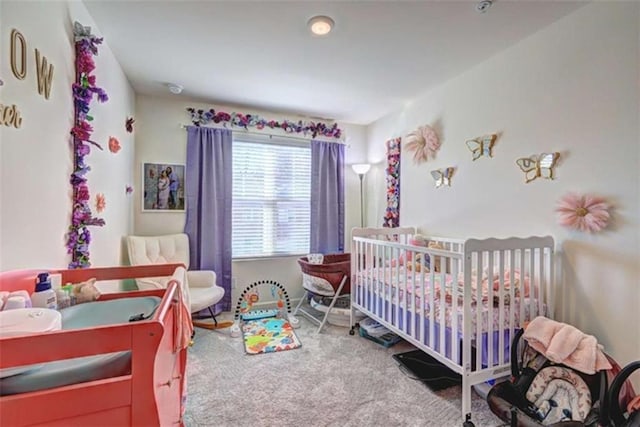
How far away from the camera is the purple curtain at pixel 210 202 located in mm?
3213

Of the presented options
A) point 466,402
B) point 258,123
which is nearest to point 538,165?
point 466,402

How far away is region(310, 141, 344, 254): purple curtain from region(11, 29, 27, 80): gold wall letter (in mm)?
2754

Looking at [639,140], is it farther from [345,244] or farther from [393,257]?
[345,244]

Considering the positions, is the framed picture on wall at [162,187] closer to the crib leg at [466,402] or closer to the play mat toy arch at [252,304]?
the play mat toy arch at [252,304]

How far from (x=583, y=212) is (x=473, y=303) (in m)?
0.83

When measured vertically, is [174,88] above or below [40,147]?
above

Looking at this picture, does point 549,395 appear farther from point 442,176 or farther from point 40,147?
point 40,147

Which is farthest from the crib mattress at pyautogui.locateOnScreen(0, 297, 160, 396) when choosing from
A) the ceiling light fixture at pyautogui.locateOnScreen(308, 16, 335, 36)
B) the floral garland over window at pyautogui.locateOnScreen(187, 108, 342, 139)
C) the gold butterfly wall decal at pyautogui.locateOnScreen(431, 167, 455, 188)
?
the floral garland over window at pyautogui.locateOnScreen(187, 108, 342, 139)

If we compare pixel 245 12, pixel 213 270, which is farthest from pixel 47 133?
pixel 213 270

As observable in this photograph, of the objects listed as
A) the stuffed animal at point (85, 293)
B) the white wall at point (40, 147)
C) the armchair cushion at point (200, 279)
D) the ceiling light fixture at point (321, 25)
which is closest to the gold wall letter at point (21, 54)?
the white wall at point (40, 147)

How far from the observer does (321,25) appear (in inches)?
74.5

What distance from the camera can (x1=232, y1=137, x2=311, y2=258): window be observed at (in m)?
3.47

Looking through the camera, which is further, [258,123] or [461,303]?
[258,123]

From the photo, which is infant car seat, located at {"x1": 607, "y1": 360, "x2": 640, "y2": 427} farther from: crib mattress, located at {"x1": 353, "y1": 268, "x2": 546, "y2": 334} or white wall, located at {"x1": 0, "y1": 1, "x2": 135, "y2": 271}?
white wall, located at {"x1": 0, "y1": 1, "x2": 135, "y2": 271}
